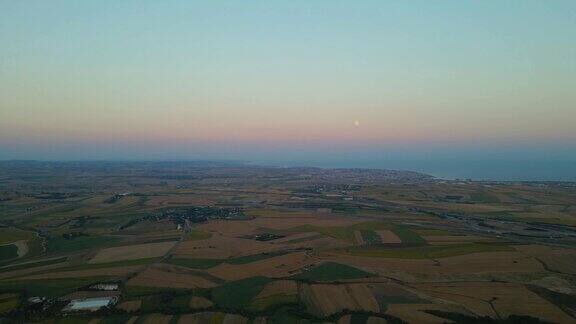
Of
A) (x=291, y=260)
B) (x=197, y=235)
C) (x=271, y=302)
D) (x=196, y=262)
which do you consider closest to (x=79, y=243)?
(x=197, y=235)

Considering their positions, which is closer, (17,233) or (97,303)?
(97,303)

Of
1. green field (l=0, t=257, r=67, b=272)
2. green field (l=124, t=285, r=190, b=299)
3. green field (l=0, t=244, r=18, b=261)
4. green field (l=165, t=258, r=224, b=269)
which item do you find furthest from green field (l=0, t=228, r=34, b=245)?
green field (l=124, t=285, r=190, b=299)

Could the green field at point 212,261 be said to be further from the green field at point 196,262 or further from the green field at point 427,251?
the green field at point 427,251

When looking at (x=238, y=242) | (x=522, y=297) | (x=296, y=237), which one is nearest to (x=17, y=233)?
(x=238, y=242)

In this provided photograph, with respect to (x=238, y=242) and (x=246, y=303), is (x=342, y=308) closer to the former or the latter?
(x=246, y=303)

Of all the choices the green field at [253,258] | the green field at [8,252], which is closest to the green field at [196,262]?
the green field at [253,258]
